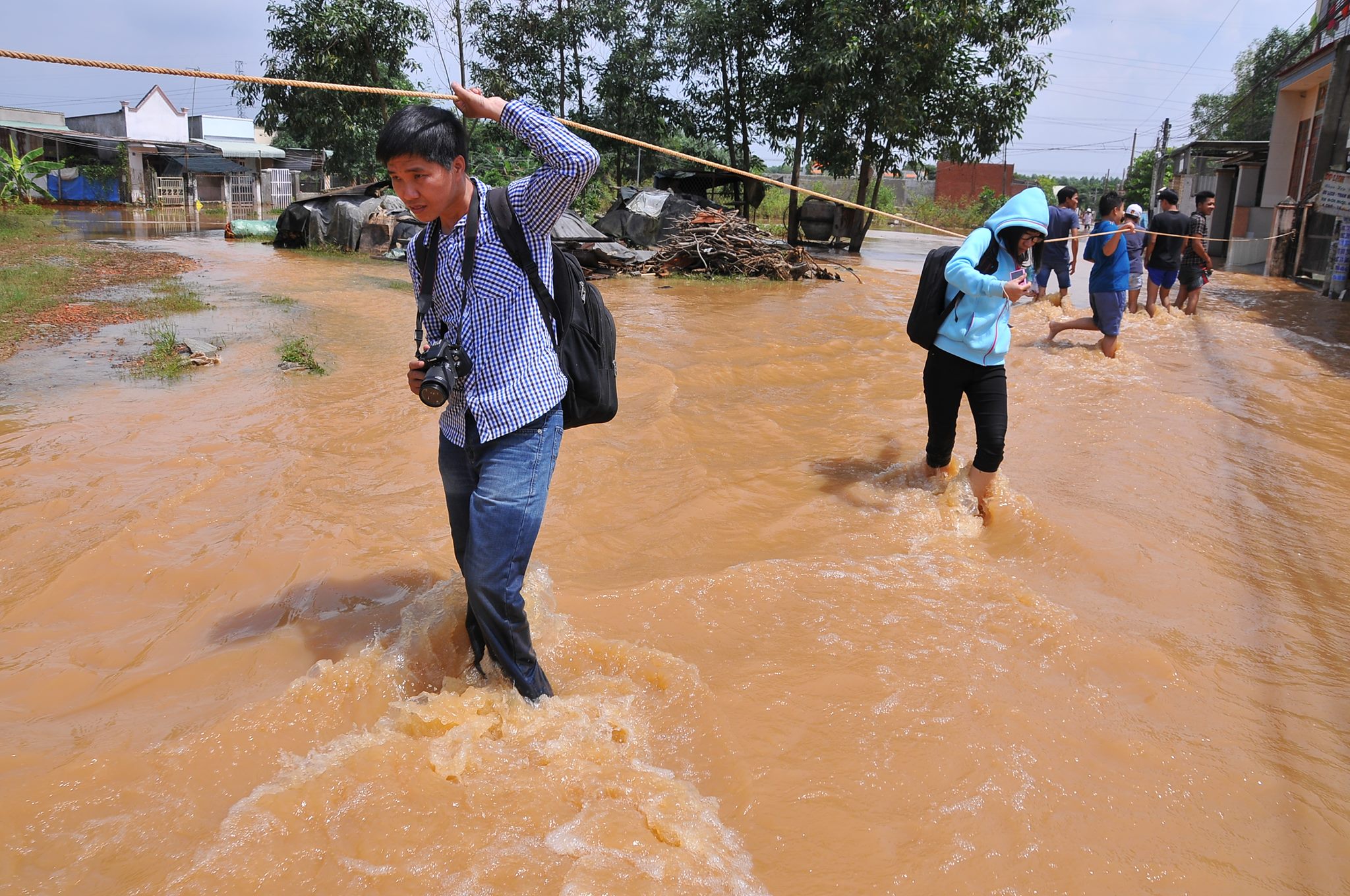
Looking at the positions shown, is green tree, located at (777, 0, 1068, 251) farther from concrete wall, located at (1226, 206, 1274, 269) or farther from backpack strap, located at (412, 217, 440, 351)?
backpack strap, located at (412, 217, 440, 351)

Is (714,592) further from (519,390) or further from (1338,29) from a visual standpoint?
(1338,29)

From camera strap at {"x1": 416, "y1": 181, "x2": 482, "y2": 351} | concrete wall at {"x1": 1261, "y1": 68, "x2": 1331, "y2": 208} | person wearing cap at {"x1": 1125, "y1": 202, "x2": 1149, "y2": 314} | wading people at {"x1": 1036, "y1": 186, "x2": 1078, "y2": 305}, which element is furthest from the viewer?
concrete wall at {"x1": 1261, "y1": 68, "x2": 1331, "y2": 208}

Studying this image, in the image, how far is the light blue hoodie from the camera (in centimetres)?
412

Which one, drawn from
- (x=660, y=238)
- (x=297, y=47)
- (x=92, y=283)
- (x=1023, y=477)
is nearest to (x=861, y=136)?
(x=660, y=238)

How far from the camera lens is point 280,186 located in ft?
109

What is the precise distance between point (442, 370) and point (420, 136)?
0.58 metres

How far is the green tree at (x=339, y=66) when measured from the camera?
68.9ft

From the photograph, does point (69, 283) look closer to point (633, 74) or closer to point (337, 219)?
point (337, 219)

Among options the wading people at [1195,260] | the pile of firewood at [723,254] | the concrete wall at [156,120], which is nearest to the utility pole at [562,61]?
the pile of firewood at [723,254]

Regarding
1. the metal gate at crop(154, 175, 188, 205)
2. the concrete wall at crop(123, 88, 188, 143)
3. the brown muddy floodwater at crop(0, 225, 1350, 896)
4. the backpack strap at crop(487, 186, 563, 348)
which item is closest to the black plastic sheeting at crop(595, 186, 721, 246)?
the brown muddy floodwater at crop(0, 225, 1350, 896)

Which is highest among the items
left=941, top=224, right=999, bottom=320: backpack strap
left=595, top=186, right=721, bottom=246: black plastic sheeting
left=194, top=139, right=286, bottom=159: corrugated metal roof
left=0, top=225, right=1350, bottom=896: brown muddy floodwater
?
left=194, top=139, right=286, bottom=159: corrugated metal roof

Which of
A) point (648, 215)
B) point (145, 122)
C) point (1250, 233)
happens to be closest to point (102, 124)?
point (145, 122)

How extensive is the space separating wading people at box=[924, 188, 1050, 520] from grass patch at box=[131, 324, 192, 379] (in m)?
5.56

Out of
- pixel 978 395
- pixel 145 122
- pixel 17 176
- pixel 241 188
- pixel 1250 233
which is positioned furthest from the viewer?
pixel 145 122
